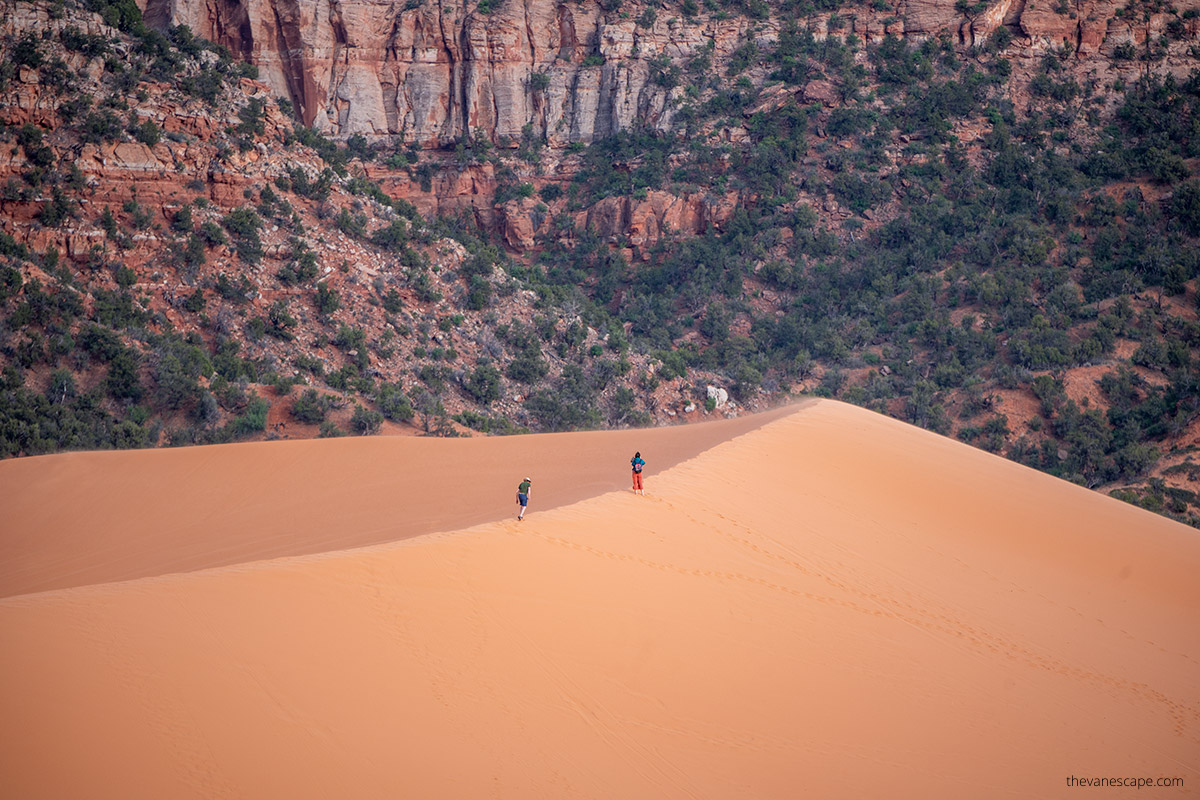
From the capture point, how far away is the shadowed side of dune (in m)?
12.3

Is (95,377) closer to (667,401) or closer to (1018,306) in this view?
(667,401)

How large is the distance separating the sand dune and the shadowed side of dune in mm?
830

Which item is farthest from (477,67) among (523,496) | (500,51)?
(523,496)

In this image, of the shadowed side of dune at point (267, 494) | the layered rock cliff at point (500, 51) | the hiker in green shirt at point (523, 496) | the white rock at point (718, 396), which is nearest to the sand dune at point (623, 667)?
the hiker in green shirt at point (523, 496)

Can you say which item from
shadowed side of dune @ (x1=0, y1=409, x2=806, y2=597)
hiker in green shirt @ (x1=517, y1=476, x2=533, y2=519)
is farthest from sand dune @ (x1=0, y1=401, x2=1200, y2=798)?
shadowed side of dune @ (x1=0, y1=409, x2=806, y2=597)

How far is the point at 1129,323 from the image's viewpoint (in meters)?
29.7

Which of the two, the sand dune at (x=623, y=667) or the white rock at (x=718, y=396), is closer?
the sand dune at (x=623, y=667)

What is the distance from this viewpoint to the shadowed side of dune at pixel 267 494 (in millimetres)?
12297

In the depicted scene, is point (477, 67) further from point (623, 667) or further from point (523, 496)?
point (623, 667)

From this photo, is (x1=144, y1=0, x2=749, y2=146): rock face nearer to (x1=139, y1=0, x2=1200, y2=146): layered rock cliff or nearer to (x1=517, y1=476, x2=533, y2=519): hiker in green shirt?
(x1=139, y1=0, x2=1200, y2=146): layered rock cliff

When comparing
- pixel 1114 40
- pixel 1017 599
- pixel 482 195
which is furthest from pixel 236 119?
pixel 1114 40

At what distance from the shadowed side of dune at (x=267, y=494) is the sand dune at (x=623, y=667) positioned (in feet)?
2.72

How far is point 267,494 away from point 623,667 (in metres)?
9.92

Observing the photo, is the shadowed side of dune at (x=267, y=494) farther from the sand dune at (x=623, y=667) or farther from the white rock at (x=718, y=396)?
the white rock at (x=718, y=396)
